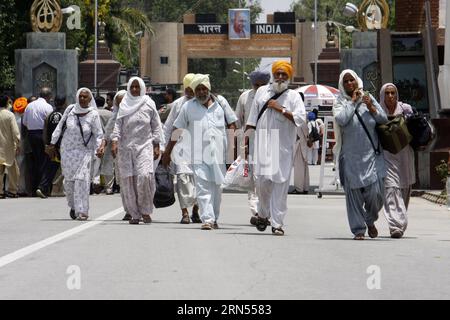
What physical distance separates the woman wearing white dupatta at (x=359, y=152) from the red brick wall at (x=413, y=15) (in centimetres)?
2056

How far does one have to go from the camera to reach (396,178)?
17406 mm

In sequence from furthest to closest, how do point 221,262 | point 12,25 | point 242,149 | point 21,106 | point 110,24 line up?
1. point 110,24
2. point 12,25
3. point 21,106
4. point 242,149
5. point 221,262

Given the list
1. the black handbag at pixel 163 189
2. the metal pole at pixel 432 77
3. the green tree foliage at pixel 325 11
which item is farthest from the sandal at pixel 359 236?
the green tree foliage at pixel 325 11

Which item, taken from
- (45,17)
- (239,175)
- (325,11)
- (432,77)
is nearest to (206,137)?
(239,175)

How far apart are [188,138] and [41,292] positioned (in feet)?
24.7

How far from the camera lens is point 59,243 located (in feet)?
51.9

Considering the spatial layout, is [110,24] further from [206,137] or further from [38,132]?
[206,137]

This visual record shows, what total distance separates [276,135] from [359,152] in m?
1.20

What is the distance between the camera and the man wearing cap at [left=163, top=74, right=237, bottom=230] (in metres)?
18.4

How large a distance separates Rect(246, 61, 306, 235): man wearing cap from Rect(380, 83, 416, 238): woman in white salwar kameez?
1.03m

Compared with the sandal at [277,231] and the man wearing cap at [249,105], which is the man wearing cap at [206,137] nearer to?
the man wearing cap at [249,105]

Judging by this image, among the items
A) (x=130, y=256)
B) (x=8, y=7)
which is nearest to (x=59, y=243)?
(x=130, y=256)

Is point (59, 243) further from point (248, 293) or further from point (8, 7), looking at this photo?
point (8, 7)

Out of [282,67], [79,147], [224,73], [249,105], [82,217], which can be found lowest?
[82,217]
